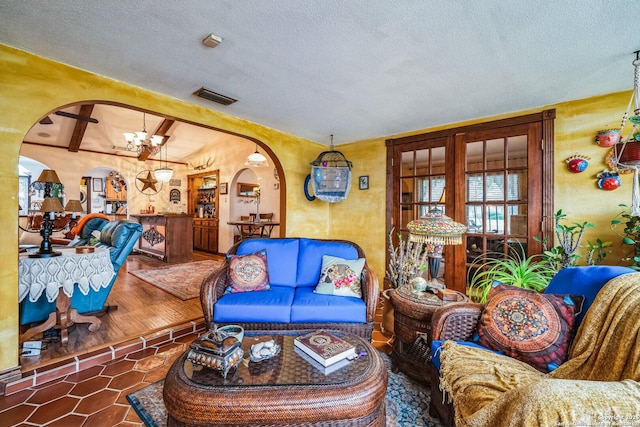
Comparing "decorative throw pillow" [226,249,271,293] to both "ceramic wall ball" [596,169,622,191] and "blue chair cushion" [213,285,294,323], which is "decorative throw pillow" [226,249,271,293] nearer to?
"blue chair cushion" [213,285,294,323]

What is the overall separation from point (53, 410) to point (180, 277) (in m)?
2.97

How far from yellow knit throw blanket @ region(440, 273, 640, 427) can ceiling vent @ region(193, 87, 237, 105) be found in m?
2.81

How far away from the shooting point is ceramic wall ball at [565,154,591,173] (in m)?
2.58

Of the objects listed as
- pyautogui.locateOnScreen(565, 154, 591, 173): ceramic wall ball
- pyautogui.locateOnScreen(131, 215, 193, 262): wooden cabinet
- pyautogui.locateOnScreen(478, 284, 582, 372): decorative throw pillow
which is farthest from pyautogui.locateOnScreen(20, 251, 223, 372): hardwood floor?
pyautogui.locateOnScreen(565, 154, 591, 173): ceramic wall ball

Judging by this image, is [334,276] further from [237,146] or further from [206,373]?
[237,146]

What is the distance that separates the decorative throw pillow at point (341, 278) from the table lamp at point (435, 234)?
58 centimetres

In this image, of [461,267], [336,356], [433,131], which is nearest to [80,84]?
[336,356]

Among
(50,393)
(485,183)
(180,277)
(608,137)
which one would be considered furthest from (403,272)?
(180,277)

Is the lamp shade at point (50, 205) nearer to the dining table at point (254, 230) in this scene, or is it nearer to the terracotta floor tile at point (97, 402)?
the terracotta floor tile at point (97, 402)

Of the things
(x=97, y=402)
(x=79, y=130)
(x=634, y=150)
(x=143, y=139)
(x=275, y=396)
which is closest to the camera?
(x=275, y=396)

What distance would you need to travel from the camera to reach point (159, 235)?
6.09 metres

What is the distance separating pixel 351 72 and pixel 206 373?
2252 millimetres

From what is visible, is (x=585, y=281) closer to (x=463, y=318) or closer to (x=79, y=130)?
(x=463, y=318)

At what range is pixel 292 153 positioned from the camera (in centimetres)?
409
